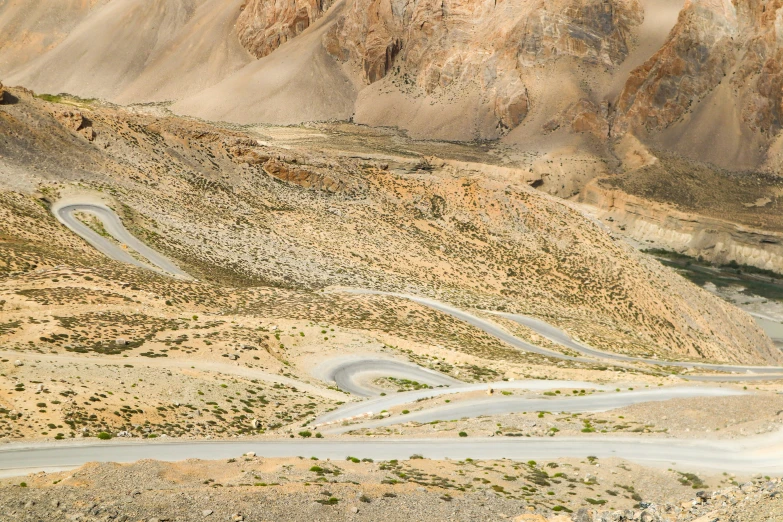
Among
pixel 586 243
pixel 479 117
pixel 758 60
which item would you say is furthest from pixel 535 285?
pixel 758 60

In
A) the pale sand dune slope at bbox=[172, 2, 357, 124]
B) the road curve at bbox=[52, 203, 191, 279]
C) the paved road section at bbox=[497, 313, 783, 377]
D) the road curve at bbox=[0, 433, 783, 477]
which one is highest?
the pale sand dune slope at bbox=[172, 2, 357, 124]

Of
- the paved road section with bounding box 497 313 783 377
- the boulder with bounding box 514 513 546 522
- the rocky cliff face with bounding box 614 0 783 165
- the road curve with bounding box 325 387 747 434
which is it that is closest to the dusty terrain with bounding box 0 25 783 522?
the boulder with bounding box 514 513 546 522

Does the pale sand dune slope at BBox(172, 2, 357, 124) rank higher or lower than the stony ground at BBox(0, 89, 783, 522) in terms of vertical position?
higher

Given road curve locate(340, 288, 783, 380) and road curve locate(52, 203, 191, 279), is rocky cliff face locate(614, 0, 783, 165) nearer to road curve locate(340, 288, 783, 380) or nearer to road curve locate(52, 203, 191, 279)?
road curve locate(340, 288, 783, 380)

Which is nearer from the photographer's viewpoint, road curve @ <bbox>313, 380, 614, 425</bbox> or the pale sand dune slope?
road curve @ <bbox>313, 380, 614, 425</bbox>

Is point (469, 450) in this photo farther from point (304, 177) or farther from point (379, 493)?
point (304, 177)

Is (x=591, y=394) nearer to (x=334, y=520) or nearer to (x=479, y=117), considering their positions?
(x=334, y=520)

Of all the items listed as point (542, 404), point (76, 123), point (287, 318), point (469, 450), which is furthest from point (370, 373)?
point (76, 123)

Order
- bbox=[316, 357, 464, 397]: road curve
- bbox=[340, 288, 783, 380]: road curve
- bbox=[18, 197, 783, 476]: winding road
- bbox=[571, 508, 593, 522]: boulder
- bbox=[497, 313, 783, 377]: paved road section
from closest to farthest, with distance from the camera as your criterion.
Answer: bbox=[571, 508, 593, 522]: boulder → bbox=[18, 197, 783, 476]: winding road → bbox=[316, 357, 464, 397]: road curve → bbox=[340, 288, 783, 380]: road curve → bbox=[497, 313, 783, 377]: paved road section

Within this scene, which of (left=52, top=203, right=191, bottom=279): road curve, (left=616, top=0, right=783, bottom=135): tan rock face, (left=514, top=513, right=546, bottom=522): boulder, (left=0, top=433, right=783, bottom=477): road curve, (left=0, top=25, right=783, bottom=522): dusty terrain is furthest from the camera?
(left=616, top=0, right=783, bottom=135): tan rock face
